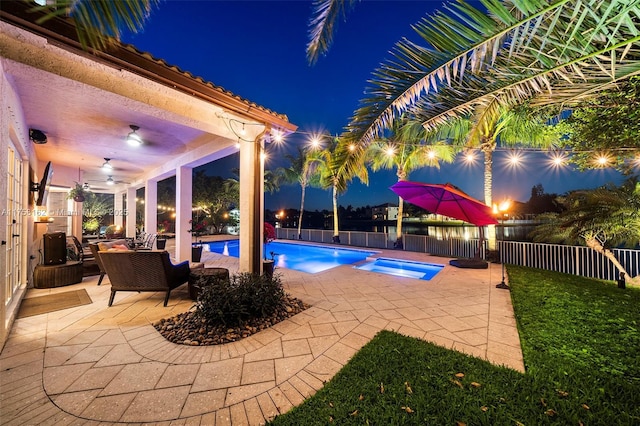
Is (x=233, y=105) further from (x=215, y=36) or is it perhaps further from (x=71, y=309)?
(x=215, y=36)

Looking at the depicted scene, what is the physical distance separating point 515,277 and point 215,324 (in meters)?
6.67

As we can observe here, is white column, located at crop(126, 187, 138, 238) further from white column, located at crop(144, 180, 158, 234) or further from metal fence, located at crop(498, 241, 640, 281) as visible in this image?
metal fence, located at crop(498, 241, 640, 281)

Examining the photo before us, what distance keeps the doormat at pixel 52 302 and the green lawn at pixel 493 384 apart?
444cm

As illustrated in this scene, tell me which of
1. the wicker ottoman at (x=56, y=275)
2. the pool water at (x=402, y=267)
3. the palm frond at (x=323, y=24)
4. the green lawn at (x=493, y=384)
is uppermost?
the palm frond at (x=323, y=24)

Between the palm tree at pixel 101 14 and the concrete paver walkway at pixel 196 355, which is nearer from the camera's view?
the palm tree at pixel 101 14

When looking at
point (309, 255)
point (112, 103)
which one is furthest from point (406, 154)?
point (112, 103)

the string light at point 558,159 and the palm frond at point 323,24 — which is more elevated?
the palm frond at point 323,24

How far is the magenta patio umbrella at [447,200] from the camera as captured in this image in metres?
6.09

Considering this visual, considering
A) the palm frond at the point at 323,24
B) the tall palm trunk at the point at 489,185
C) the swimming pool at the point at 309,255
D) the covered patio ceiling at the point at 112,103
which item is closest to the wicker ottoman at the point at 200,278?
the covered patio ceiling at the point at 112,103

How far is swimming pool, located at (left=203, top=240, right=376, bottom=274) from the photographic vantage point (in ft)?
28.7

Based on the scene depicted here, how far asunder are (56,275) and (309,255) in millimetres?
8200

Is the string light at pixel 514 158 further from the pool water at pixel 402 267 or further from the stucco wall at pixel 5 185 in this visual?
the stucco wall at pixel 5 185

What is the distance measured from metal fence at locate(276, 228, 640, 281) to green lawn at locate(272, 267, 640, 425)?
5358 mm

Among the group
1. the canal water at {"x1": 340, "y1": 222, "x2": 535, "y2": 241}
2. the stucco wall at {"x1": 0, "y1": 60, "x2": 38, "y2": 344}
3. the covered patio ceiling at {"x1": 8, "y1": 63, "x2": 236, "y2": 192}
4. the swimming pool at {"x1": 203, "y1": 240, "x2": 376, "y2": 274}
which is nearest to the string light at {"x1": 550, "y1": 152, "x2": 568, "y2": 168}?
the canal water at {"x1": 340, "y1": 222, "x2": 535, "y2": 241}
